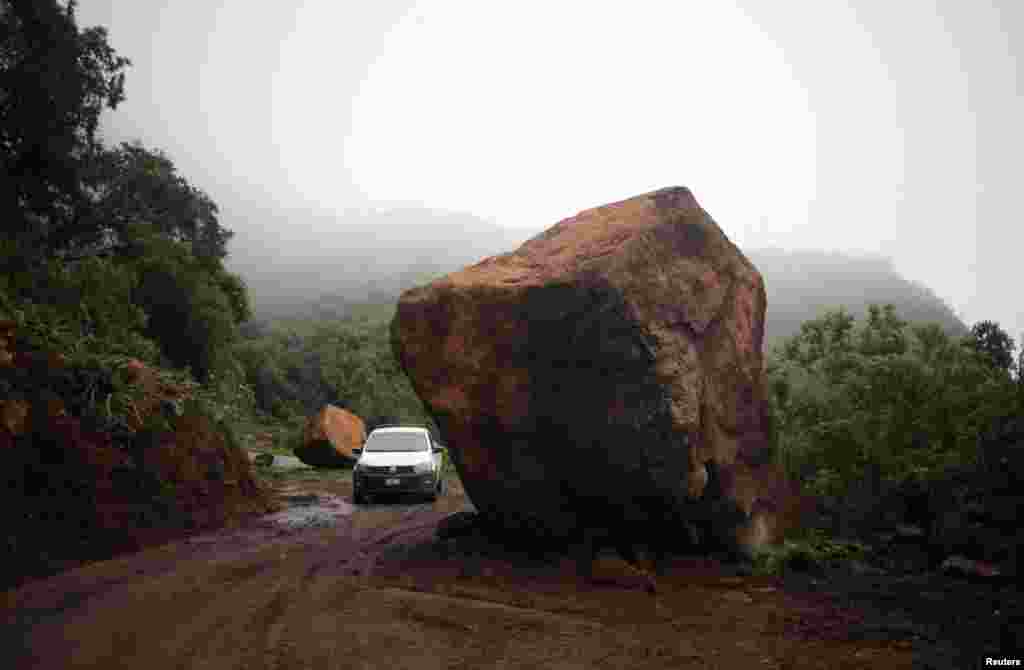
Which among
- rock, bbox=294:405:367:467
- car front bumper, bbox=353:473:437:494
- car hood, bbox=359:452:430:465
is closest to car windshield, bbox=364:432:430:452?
car hood, bbox=359:452:430:465

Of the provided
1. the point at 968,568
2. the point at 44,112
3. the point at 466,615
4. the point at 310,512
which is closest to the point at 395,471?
the point at 310,512

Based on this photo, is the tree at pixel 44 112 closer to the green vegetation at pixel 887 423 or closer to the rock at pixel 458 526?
the rock at pixel 458 526

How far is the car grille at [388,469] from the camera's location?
1370 cm

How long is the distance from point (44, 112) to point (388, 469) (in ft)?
44.0

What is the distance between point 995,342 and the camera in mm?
17312

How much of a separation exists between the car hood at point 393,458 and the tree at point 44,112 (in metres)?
9.50

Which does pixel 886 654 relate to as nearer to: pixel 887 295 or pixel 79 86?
pixel 79 86

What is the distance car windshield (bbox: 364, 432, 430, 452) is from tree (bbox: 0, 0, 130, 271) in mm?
9354

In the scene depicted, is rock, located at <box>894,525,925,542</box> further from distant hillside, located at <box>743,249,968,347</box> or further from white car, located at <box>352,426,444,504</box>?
distant hillside, located at <box>743,249,968,347</box>

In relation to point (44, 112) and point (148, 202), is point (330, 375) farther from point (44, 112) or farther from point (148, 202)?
point (44, 112)

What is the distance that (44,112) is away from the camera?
17188mm

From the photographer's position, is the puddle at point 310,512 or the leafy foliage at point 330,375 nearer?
the puddle at point 310,512

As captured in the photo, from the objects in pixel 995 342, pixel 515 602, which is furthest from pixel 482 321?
pixel 995 342

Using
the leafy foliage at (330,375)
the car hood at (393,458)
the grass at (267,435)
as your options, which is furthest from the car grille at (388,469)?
the leafy foliage at (330,375)
